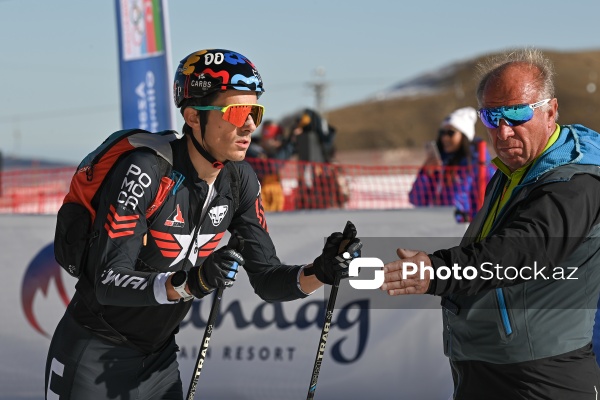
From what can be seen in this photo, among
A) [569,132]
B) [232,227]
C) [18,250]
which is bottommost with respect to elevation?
[18,250]

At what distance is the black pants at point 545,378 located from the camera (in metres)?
3.26

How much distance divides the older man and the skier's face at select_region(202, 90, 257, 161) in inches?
38.0

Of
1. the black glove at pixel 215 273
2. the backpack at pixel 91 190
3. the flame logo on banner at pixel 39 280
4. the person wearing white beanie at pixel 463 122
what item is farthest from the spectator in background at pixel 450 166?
the black glove at pixel 215 273

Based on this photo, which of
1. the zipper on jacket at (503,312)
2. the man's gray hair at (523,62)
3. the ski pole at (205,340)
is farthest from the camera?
the ski pole at (205,340)

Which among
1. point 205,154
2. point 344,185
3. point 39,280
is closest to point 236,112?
point 205,154

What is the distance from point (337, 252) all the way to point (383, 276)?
2.31ft

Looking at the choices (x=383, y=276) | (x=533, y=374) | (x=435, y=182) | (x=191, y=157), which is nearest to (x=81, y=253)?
(x=191, y=157)

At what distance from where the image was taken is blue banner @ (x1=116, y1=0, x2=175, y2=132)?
8133mm

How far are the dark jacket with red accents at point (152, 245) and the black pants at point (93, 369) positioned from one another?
0.17 ft

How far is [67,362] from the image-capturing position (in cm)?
380

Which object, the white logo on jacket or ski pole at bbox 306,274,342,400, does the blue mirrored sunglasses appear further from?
the white logo on jacket

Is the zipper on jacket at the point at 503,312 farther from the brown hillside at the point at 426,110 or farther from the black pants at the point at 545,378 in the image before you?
the brown hillside at the point at 426,110

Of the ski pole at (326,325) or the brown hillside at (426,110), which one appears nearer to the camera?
the ski pole at (326,325)

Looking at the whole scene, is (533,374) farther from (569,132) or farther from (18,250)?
(18,250)
